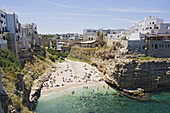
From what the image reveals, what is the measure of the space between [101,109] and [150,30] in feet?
91.3

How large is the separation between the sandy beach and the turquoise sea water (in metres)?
1.91

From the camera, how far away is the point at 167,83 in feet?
80.7

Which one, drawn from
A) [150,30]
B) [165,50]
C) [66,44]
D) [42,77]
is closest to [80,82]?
[42,77]

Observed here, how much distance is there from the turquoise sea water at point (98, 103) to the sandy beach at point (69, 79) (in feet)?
6.26

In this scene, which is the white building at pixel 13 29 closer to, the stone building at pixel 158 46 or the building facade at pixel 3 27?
the building facade at pixel 3 27

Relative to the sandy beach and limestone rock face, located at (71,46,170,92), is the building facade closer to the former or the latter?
the sandy beach

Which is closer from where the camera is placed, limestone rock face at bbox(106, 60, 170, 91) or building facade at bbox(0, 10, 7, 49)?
building facade at bbox(0, 10, 7, 49)

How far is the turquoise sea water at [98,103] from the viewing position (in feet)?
59.2

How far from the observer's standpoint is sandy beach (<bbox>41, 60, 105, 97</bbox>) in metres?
23.9

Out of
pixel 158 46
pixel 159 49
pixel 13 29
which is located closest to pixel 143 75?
pixel 159 49

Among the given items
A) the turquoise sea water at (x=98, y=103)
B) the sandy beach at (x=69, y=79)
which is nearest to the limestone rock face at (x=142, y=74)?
the turquoise sea water at (x=98, y=103)

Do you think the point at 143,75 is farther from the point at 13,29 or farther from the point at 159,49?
the point at 13,29

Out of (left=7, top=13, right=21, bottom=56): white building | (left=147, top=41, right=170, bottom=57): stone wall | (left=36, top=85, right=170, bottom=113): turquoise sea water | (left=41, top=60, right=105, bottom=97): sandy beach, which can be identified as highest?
(left=7, top=13, right=21, bottom=56): white building

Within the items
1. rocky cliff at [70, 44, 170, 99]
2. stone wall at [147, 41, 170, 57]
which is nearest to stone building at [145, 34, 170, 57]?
stone wall at [147, 41, 170, 57]
